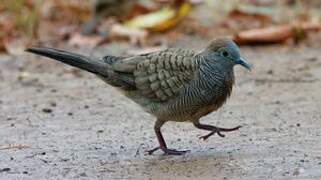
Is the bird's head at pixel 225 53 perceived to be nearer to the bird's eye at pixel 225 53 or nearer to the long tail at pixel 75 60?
the bird's eye at pixel 225 53

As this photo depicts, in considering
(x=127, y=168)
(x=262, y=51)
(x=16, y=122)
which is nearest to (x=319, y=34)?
(x=262, y=51)

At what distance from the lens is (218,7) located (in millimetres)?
10922

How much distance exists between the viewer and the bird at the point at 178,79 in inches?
221

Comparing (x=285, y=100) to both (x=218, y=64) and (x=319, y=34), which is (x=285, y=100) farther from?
(x=319, y=34)

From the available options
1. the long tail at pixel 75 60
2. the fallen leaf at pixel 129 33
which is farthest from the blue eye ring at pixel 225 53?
the fallen leaf at pixel 129 33

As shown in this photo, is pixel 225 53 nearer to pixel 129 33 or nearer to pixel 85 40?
pixel 129 33

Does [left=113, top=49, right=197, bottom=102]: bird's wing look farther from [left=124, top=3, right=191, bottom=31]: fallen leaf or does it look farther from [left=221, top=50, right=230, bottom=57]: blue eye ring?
[left=124, top=3, right=191, bottom=31]: fallen leaf

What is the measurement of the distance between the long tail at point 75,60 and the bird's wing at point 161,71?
0.12 meters

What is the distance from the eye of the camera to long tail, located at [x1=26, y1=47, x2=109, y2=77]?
588 centimetres

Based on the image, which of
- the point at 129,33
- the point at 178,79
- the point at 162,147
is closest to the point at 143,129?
the point at 162,147

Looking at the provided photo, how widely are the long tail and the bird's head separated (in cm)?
74

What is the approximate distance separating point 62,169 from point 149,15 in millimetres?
5426

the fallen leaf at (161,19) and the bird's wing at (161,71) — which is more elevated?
the fallen leaf at (161,19)

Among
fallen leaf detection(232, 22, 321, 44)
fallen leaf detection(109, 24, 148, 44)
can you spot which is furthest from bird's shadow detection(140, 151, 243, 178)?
fallen leaf detection(109, 24, 148, 44)
